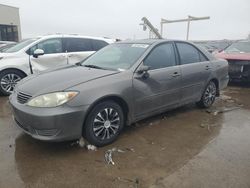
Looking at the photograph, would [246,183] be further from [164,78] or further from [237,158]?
[164,78]

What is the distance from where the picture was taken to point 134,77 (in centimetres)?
371

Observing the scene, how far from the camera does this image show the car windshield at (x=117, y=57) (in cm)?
395

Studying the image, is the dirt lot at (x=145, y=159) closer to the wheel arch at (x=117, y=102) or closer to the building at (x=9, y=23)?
the wheel arch at (x=117, y=102)

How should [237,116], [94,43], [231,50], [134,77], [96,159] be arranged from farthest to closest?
[231,50] → [94,43] → [237,116] → [134,77] → [96,159]

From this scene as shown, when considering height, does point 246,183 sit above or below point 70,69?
below

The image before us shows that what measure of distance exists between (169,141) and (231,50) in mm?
6379

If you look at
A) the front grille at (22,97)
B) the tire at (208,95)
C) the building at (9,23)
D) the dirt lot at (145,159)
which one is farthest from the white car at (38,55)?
the building at (9,23)

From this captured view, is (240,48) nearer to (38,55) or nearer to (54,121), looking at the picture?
(38,55)

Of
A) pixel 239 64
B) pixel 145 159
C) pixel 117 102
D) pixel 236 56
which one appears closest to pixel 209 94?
pixel 117 102

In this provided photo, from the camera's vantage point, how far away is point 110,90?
11.0 feet

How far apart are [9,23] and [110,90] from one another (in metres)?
27.8

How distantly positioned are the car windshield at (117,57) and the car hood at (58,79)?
281 mm

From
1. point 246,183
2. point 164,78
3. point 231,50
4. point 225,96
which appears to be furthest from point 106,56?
point 231,50

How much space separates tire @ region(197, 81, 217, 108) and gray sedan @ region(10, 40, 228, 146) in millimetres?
152
